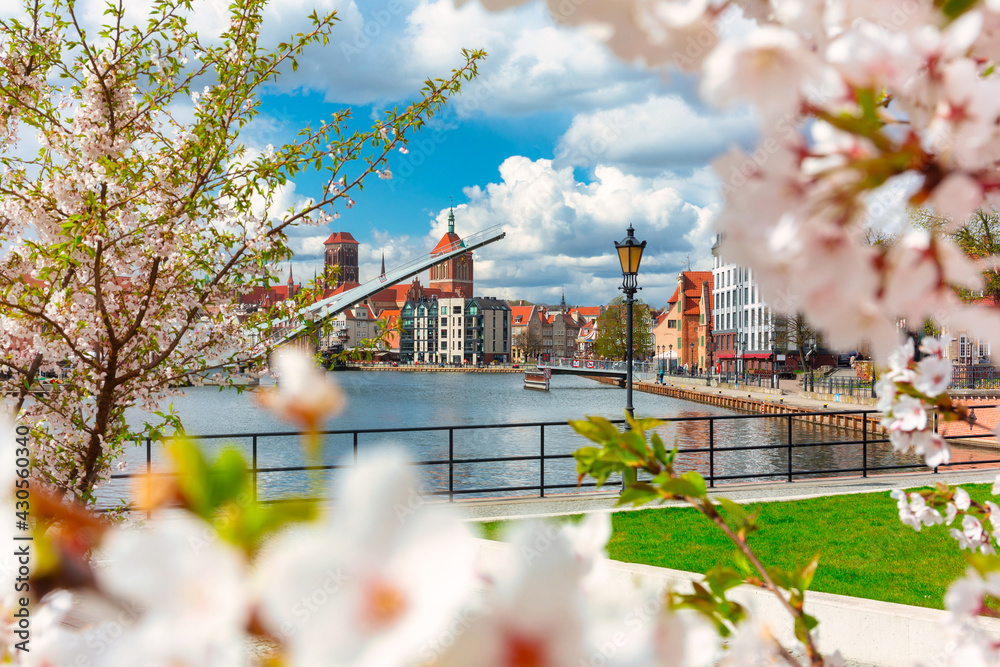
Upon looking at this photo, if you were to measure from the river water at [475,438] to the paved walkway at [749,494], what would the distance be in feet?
2.29

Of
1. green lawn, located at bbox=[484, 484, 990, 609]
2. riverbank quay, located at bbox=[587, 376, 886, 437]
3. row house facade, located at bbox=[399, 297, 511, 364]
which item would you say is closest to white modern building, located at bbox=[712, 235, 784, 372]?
riverbank quay, located at bbox=[587, 376, 886, 437]

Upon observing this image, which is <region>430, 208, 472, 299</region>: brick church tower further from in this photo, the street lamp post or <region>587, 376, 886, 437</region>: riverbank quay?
the street lamp post

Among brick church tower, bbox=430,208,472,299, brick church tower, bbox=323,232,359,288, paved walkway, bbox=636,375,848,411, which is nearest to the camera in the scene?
paved walkway, bbox=636,375,848,411

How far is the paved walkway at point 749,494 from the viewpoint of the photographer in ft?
24.0

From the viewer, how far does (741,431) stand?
2470 cm

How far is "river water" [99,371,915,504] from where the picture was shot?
12.3m

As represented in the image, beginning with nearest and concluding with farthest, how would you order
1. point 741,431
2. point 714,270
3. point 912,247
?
point 912,247, point 741,431, point 714,270

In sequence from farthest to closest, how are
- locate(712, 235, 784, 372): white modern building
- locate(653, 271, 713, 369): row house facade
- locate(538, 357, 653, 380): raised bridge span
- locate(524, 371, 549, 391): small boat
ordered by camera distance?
locate(653, 271, 713, 369): row house facade → locate(538, 357, 653, 380): raised bridge span → locate(524, 371, 549, 391): small boat → locate(712, 235, 784, 372): white modern building

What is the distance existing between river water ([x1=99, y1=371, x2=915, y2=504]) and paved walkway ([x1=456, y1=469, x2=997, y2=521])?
0.70 m

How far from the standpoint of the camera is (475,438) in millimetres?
24047

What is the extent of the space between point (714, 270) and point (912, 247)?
6775 centimetres

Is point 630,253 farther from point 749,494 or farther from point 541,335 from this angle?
point 541,335

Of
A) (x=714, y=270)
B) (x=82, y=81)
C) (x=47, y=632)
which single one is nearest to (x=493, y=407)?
(x=714, y=270)

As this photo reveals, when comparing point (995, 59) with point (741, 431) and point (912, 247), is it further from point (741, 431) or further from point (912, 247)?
point (741, 431)
